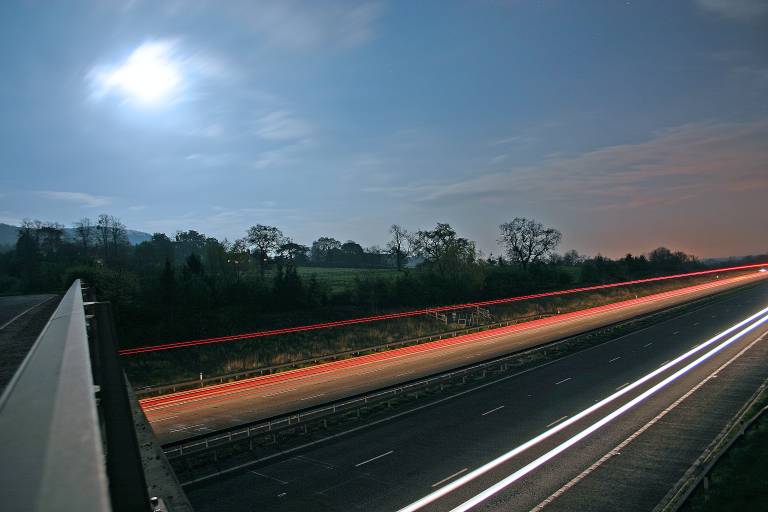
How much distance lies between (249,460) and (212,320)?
46963 millimetres

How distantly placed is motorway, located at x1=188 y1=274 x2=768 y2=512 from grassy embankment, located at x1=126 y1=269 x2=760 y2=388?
16.8 meters

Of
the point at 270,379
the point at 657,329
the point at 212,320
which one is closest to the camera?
the point at 270,379

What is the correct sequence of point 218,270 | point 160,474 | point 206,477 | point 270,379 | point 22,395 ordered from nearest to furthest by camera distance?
point 22,395, point 160,474, point 206,477, point 270,379, point 218,270

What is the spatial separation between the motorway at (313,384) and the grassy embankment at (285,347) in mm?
3103

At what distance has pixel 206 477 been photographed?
18938 millimetres

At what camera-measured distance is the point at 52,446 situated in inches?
109

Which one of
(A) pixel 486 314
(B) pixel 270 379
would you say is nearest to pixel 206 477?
(B) pixel 270 379

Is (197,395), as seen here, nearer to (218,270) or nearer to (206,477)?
(206,477)

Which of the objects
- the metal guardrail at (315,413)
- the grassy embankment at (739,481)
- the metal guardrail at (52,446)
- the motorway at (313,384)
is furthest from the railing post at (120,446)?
the motorway at (313,384)

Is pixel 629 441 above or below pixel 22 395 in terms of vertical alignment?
below

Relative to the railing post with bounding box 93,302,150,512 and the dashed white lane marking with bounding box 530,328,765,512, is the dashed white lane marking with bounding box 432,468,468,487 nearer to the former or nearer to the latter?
the dashed white lane marking with bounding box 530,328,765,512

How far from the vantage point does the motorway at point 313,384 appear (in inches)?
1042

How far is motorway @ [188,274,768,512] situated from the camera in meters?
16.6

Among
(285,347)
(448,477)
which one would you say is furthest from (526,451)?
(285,347)
